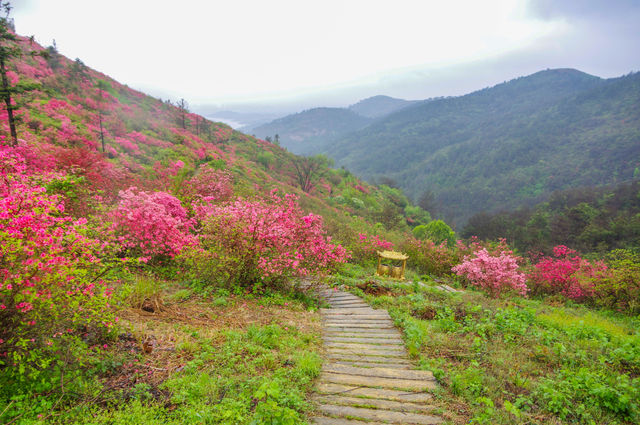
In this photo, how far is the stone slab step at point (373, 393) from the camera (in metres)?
3.10

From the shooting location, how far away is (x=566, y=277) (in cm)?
1011

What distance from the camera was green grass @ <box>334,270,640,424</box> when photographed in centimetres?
298

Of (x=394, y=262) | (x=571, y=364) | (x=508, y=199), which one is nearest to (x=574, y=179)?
(x=508, y=199)

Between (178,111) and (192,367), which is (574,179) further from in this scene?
(192,367)

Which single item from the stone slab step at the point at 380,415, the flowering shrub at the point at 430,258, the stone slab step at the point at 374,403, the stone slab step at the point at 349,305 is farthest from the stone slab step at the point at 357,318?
the flowering shrub at the point at 430,258

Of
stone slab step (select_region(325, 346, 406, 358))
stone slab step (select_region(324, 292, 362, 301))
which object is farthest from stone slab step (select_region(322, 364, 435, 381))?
stone slab step (select_region(324, 292, 362, 301))

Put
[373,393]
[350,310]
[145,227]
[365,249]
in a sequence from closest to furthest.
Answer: [373,393], [350,310], [145,227], [365,249]

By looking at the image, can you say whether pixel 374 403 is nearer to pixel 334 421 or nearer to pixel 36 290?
pixel 334 421

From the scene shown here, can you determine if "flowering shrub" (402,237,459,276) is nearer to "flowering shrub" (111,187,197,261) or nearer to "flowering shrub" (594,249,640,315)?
"flowering shrub" (594,249,640,315)

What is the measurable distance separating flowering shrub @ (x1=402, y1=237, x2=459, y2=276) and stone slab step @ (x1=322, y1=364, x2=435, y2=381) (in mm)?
8657

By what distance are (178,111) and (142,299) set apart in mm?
35493

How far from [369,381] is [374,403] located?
15.5 inches

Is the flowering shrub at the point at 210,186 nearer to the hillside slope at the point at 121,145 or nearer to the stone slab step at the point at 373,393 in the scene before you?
the hillside slope at the point at 121,145

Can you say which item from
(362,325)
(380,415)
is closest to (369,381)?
(380,415)
